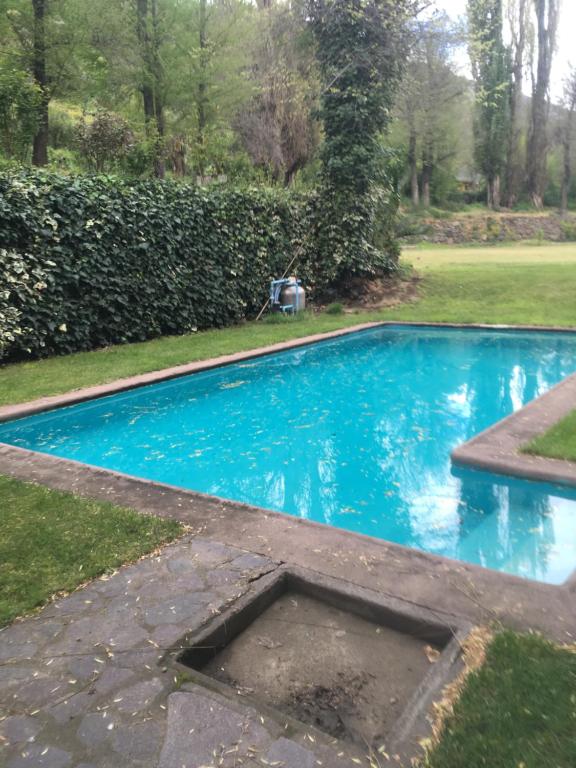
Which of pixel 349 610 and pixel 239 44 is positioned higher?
pixel 239 44

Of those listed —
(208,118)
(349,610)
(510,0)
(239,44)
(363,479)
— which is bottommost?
(363,479)

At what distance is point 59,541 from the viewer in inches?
123

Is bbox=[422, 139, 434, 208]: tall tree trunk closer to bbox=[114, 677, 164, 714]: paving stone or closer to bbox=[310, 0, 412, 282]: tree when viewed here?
bbox=[310, 0, 412, 282]: tree

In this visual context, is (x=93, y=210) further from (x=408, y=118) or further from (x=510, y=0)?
(x=510, y=0)

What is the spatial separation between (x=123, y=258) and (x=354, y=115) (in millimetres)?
6348

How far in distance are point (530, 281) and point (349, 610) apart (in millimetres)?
13186

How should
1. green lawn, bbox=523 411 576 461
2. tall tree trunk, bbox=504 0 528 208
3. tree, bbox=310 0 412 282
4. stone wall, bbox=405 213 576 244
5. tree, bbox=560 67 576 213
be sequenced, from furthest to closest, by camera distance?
tree, bbox=560 67 576 213, tall tree trunk, bbox=504 0 528 208, stone wall, bbox=405 213 576 244, tree, bbox=310 0 412 282, green lawn, bbox=523 411 576 461

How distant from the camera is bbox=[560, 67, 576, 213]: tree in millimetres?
38438

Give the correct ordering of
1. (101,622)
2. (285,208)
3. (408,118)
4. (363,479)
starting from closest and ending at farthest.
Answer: (101,622) < (363,479) < (285,208) < (408,118)

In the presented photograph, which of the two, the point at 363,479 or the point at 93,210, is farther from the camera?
the point at 93,210

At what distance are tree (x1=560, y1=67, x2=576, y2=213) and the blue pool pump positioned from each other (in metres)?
32.2

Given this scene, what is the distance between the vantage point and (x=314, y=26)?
41.7 feet

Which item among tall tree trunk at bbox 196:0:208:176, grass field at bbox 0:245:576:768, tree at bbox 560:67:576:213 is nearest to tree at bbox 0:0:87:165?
tall tree trunk at bbox 196:0:208:176

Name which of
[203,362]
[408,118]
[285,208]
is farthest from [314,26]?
[408,118]
